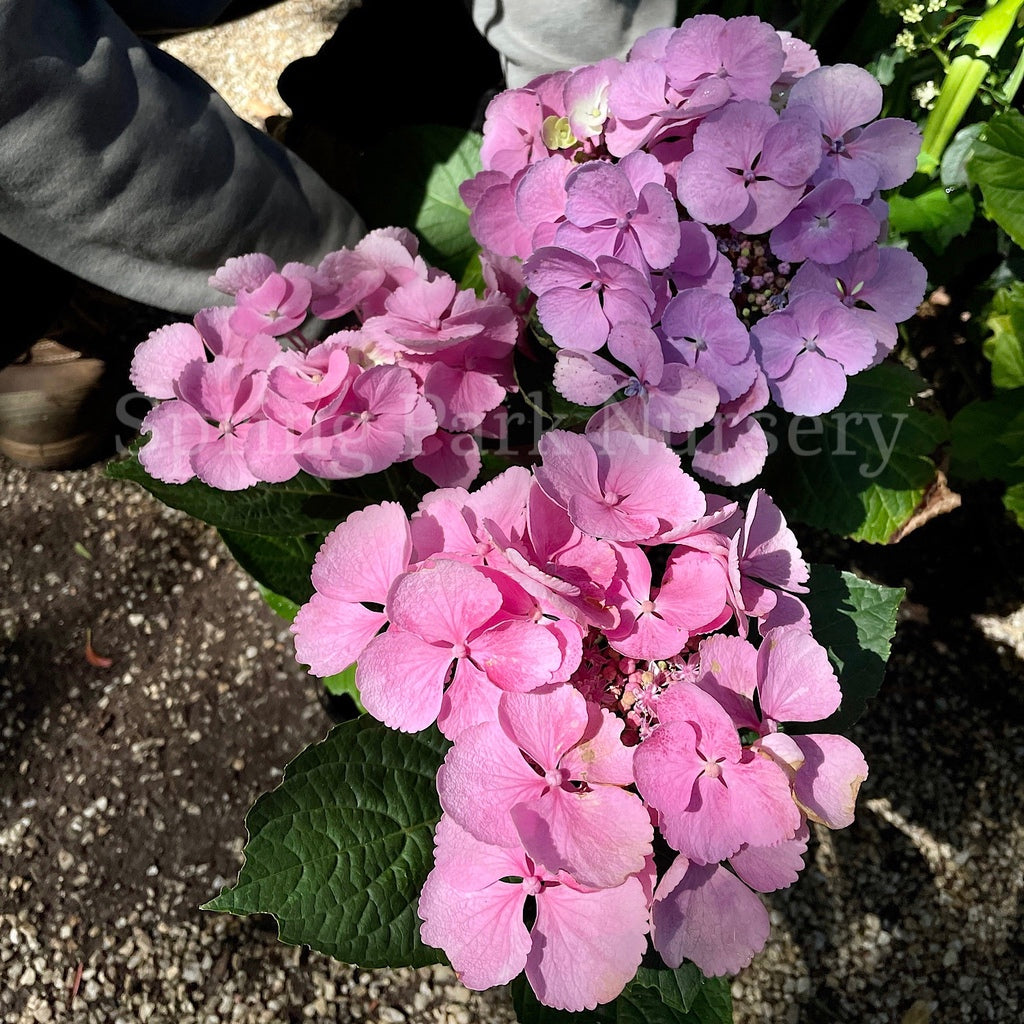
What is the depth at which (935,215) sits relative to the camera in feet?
4.52

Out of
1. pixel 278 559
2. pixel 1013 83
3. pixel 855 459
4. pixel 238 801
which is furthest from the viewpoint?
pixel 238 801

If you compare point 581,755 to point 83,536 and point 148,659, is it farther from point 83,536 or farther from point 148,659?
point 83,536

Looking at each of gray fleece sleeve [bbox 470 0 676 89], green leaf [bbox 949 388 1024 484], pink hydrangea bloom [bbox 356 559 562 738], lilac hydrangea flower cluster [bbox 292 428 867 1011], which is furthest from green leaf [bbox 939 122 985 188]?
pink hydrangea bloom [bbox 356 559 562 738]

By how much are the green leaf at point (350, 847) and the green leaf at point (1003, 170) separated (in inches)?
42.6

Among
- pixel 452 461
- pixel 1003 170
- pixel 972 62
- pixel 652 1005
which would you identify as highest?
pixel 972 62

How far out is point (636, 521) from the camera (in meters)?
0.69

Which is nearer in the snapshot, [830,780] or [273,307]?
[830,780]

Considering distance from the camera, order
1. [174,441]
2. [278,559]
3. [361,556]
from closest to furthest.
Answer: [361,556] < [174,441] < [278,559]

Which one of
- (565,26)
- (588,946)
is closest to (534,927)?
(588,946)

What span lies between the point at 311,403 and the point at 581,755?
1.29ft

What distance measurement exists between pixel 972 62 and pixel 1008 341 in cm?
44

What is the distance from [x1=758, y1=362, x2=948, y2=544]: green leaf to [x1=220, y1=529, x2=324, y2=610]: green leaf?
0.62 m

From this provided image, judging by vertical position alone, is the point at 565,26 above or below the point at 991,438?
above

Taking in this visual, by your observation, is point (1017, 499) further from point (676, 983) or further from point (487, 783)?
point (487, 783)
